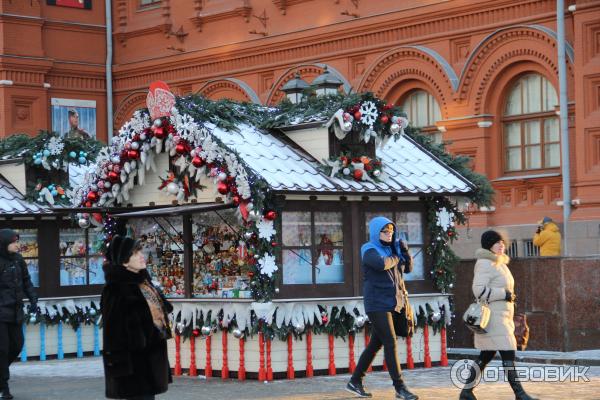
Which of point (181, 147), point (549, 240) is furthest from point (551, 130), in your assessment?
point (181, 147)

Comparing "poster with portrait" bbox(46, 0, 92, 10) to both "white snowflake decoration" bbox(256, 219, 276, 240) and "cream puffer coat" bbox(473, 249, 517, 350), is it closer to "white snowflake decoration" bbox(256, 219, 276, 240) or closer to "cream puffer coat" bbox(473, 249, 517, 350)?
"white snowflake decoration" bbox(256, 219, 276, 240)

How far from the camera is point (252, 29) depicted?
35844 mm

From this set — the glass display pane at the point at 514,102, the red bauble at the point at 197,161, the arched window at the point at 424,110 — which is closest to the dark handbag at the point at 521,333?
the red bauble at the point at 197,161

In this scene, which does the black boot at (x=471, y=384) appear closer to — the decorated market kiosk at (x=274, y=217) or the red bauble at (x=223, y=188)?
the decorated market kiosk at (x=274, y=217)

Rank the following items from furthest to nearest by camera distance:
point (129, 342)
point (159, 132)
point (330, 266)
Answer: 1. point (159, 132)
2. point (330, 266)
3. point (129, 342)

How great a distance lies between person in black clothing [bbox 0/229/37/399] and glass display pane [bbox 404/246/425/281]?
4826mm

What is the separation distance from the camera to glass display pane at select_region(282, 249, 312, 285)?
16.4 metres

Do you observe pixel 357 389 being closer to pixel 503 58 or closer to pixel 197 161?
pixel 197 161

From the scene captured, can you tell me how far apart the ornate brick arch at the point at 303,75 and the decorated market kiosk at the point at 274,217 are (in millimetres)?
15288

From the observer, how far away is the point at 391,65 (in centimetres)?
3212

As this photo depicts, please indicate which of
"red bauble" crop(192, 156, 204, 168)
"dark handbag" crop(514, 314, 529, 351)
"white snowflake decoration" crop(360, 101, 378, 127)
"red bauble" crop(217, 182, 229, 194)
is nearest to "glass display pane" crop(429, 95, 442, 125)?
"white snowflake decoration" crop(360, 101, 378, 127)

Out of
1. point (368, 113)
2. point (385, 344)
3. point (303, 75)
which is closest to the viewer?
point (385, 344)

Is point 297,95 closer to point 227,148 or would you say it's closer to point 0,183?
point 227,148

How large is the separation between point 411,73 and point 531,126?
3.42 meters
